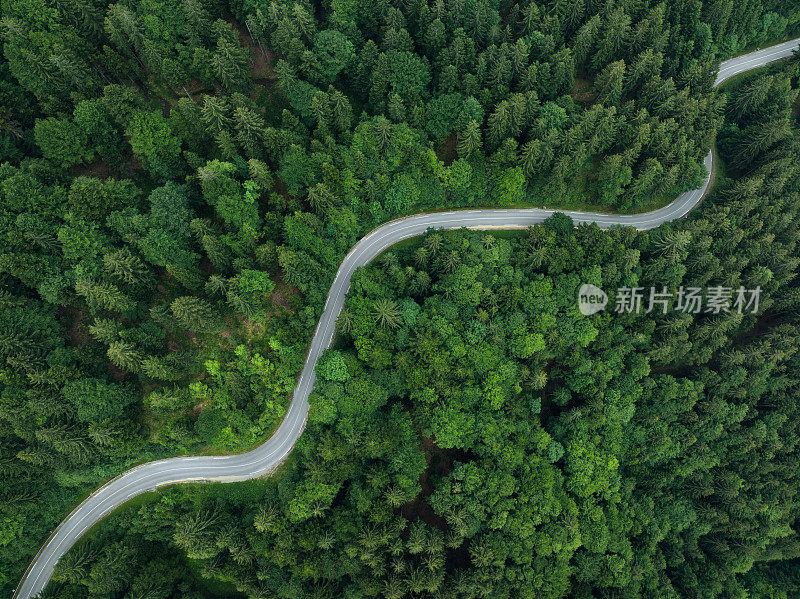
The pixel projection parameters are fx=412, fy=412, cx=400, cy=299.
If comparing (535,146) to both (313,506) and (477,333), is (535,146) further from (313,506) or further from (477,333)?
(313,506)
